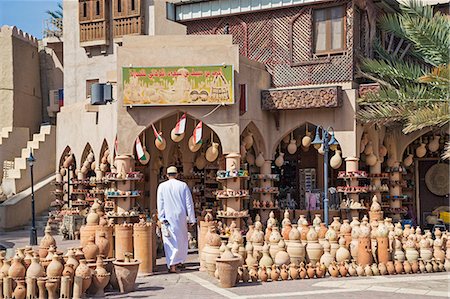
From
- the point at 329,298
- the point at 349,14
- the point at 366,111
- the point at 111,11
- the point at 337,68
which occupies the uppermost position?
the point at 111,11

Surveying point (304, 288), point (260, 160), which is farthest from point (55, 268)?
point (260, 160)

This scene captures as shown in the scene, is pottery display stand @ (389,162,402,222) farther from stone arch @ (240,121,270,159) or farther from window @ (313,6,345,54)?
window @ (313,6,345,54)

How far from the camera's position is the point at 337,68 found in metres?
17.7

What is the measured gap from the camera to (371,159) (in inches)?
719

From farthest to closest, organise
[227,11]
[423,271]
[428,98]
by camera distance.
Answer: [227,11] → [428,98] → [423,271]

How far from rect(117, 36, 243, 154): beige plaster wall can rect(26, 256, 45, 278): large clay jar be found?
6637 millimetres

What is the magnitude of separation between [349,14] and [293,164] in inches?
235

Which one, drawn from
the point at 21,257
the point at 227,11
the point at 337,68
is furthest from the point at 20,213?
the point at 21,257

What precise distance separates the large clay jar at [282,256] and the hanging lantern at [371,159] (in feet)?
24.7

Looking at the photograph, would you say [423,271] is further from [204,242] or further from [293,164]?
[293,164]

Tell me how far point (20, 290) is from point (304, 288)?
427 cm

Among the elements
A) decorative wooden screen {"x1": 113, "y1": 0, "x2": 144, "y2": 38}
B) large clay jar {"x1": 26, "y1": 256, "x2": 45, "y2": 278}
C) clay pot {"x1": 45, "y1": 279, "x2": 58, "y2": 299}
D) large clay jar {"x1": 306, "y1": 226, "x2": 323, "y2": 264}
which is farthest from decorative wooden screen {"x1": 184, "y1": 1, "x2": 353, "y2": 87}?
clay pot {"x1": 45, "y1": 279, "x2": 58, "y2": 299}

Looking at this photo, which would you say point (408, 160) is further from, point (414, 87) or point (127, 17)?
point (127, 17)

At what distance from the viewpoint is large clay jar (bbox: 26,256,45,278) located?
962 cm
